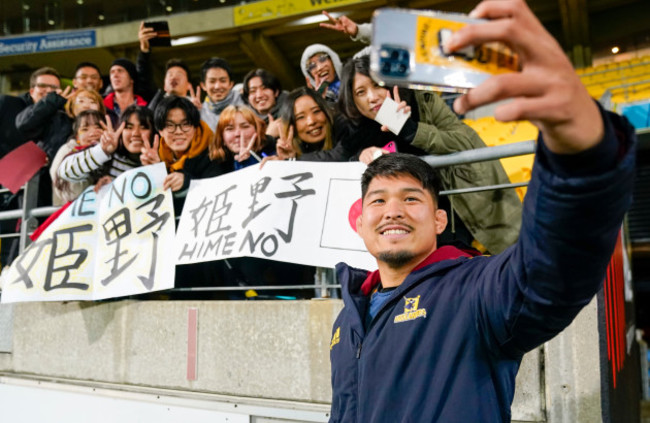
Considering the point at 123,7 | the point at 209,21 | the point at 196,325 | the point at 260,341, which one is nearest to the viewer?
the point at 260,341

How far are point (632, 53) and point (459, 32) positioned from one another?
1500 centimetres

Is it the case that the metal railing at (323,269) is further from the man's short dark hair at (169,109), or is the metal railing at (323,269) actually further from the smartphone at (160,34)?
the smartphone at (160,34)

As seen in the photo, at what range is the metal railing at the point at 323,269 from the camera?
2256 millimetres

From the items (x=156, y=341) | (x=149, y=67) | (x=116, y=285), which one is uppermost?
(x=149, y=67)

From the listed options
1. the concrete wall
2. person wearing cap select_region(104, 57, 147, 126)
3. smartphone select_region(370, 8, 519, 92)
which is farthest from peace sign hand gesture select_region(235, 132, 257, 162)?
smartphone select_region(370, 8, 519, 92)

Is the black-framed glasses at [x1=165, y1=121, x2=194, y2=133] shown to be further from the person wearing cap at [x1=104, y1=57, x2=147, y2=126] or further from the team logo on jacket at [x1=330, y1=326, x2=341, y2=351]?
the team logo on jacket at [x1=330, y1=326, x2=341, y2=351]

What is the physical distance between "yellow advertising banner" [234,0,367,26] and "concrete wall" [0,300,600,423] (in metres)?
12.0

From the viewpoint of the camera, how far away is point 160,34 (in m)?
4.56

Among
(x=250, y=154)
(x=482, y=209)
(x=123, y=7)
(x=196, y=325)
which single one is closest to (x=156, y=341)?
(x=196, y=325)

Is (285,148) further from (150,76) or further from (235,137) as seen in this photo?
(150,76)

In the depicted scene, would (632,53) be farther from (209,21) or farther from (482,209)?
(482,209)

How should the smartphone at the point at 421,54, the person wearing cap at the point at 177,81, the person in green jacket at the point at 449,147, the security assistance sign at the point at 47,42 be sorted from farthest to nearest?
the security assistance sign at the point at 47,42 < the person wearing cap at the point at 177,81 < the person in green jacket at the point at 449,147 < the smartphone at the point at 421,54

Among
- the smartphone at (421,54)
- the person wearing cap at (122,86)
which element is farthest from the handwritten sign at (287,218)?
the person wearing cap at (122,86)

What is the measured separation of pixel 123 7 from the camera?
1794cm
